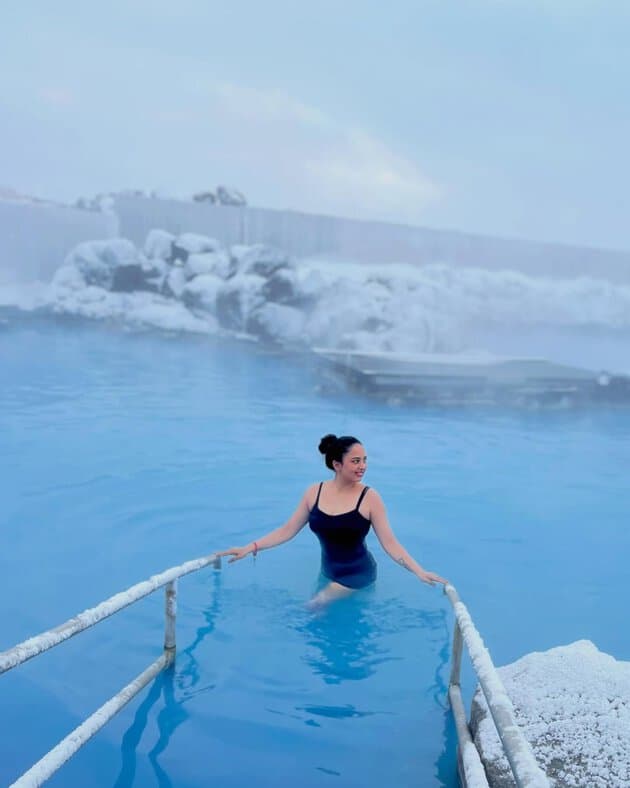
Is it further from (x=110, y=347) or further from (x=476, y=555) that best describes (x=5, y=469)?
(x=110, y=347)

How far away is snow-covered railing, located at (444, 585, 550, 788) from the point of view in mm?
1270

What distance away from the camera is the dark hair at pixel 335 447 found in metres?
2.93

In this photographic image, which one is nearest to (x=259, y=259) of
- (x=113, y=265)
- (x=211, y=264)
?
(x=211, y=264)

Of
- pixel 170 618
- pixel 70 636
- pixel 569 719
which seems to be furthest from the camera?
pixel 170 618

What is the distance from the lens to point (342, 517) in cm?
301

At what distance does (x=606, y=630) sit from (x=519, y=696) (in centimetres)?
185

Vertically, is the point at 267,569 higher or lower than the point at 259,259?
lower

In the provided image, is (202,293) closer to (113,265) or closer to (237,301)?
(237,301)

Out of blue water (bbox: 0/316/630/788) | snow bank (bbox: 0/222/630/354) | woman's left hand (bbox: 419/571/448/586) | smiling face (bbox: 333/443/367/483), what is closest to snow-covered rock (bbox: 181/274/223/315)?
snow bank (bbox: 0/222/630/354)

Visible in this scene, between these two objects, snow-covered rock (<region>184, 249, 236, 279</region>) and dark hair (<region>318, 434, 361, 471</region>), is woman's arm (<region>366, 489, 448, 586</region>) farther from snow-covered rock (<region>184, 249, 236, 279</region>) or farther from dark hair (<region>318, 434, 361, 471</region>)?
snow-covered rock (<region>184, 249, 236, 279</region>)

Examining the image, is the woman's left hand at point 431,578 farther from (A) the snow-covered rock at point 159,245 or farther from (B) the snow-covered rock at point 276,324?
(A) the snow-covered rock at point 159,245

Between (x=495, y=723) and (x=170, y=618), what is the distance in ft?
4.73

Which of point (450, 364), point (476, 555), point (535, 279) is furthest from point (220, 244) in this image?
point (476, 555)

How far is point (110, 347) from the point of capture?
38.3ft
